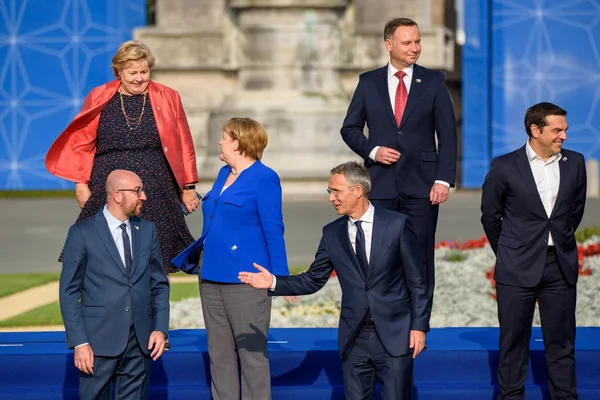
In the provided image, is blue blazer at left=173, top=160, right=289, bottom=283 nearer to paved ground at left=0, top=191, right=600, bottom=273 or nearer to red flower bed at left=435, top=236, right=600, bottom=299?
red flower bed at left=435, top=236, right=600, bottom=299

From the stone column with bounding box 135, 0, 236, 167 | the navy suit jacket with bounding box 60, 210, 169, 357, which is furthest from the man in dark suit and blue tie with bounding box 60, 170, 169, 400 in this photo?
the stone column with bounding box 135, 0, 236, 167

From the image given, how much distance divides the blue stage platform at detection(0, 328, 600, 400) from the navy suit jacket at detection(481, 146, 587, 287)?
89 cm

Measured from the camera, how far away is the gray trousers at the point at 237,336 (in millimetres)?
5867

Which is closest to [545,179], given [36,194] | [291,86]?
[291,86]

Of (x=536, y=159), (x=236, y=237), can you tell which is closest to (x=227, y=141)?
(x=236, y=237)

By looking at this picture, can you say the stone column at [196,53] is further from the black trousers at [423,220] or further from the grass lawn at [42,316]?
the black trousers at [423,220]

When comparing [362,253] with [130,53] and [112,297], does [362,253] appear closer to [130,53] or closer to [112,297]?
[112,297]

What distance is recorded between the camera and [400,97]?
6.67 m

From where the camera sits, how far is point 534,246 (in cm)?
604

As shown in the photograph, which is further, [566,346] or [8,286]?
[8,286]

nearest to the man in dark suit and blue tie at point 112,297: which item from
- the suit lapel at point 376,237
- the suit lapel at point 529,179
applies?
the suit lapel at point 376,237

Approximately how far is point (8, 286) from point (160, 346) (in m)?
5.71

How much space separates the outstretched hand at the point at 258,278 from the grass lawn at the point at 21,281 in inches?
223

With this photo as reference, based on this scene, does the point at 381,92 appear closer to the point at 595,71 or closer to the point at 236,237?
the point at 236,237
